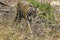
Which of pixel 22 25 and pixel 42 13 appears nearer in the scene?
A: pixel 22 25

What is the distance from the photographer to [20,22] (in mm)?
5816

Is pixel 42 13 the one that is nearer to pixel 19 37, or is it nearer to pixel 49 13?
pixel 49 13

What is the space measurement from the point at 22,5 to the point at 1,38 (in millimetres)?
963

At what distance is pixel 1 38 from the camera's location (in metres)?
4.87

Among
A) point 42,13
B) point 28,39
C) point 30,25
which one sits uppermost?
point 42,13

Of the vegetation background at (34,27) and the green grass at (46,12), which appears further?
the green grass at (46,12)

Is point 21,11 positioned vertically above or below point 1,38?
above

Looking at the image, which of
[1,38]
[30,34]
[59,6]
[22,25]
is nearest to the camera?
[1,38]

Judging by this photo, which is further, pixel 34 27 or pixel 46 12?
pixel 46 12

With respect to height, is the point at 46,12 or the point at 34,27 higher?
the point at 46,12

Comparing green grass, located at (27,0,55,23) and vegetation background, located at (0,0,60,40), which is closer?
vegetation background, located at (0,0,60,40)

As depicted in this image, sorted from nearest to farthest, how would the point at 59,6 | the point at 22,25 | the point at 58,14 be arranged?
the point at 22,25
the point at 58,14
the point at 59,6

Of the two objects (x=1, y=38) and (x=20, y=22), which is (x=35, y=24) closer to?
(x=20, y=22)

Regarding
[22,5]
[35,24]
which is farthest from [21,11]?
[35,24]
